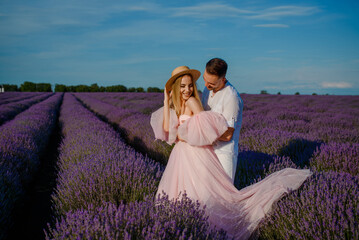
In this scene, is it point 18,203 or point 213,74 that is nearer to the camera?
point 213,74

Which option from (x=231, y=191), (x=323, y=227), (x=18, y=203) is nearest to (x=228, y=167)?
(x=231, y=191)

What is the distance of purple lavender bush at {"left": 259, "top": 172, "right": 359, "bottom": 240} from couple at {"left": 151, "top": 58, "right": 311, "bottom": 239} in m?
0.09

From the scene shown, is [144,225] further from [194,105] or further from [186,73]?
[186,73]

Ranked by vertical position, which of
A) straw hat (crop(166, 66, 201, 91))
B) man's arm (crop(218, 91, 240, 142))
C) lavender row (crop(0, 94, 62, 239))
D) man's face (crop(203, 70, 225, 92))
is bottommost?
lavender row (crop(0, 94, 62, 239))

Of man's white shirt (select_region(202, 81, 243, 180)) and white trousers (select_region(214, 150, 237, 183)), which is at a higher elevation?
man's white shirt (select_region(202, 81, 243, 180))

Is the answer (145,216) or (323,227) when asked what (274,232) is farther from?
(145,216)

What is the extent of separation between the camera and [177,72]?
6.03 feet

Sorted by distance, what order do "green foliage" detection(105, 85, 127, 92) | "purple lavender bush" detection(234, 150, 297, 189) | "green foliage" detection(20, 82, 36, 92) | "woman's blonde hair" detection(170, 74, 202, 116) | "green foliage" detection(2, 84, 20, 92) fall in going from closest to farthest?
"woman's blonde hair" detection(170, 74, 202, 116), "purple lavender bush" detection(234, 150, 297, 189), "green foliage" detection(105, 85, 127, 92), "green foliage" detection(2, 84, 20, 92), "green foliage" detection(20, 82, 36, 92)

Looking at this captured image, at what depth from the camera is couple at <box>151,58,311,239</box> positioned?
1.75 m

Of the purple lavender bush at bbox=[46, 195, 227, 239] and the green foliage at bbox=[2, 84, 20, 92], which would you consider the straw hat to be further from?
the green foliage at bbox=[2, 84, 20, 92]

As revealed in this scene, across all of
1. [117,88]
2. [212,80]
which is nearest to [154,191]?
[212,80]

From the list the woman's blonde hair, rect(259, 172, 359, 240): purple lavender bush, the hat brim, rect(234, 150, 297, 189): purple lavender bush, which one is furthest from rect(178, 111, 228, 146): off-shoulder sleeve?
rect(234, 150, 297, 189): purple lavender bush

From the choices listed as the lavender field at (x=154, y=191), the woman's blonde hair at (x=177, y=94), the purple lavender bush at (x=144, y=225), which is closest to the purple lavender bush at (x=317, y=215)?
the lavender field at (x=154, y=191)

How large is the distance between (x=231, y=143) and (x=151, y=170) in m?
0.99
